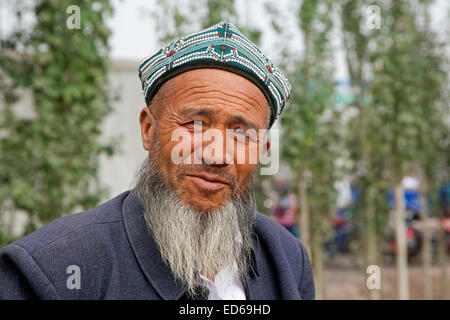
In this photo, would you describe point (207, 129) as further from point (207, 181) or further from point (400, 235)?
point (400, 235)

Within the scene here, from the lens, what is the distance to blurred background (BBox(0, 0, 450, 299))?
13.4 ft

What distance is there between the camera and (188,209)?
5.37 ft

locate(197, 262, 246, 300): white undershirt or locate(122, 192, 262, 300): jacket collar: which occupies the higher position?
locate(122, 192, 262, 300): jacket collar

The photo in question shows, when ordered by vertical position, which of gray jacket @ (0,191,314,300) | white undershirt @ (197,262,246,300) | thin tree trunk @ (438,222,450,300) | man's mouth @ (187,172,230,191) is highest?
man's mouth @ (187,172,230,191)

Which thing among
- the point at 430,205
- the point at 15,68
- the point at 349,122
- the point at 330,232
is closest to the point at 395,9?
the point at 349,122

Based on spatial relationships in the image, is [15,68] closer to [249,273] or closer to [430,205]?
[249,273]

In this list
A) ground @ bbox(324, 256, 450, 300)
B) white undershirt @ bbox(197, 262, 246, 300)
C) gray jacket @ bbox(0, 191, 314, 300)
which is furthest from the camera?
ground @ bbox(324, 256, 450, 300)

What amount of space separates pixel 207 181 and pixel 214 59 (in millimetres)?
397

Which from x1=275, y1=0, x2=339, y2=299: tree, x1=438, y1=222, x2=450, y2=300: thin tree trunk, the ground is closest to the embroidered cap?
x1=275, y1=0, x2=339, y2=299: tree

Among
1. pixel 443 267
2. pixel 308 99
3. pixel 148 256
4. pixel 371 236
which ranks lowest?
pixel 443 267

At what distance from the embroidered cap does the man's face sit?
0.09ft

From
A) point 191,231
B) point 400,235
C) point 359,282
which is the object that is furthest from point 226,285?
point 359,282

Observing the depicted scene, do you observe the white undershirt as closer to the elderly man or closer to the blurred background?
the elderly man
